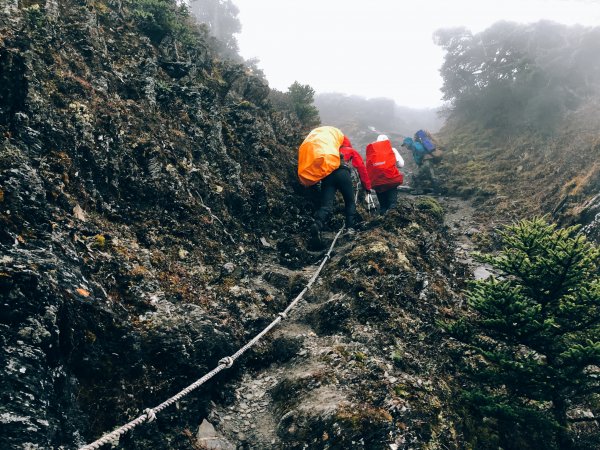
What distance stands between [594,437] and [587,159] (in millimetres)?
11647

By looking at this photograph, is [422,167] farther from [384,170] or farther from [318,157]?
[318,157]

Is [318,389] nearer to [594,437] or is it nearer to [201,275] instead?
[201,275]

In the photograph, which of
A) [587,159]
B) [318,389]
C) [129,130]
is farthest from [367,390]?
[587,159]

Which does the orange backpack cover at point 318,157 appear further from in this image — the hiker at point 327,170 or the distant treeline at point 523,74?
the distant treeline at point 523,74

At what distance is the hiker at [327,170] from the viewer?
10.4 m

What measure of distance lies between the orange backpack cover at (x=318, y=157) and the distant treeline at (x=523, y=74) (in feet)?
45.6

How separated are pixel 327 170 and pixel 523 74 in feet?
60.4

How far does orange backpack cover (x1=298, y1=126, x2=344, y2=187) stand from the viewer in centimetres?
1036

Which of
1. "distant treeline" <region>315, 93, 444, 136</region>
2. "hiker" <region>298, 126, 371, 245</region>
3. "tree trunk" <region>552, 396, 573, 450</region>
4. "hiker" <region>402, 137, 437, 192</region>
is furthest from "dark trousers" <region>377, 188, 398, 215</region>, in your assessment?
"distant treeline" <region>315, 93, 444, 136</region>

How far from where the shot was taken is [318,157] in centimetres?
1032

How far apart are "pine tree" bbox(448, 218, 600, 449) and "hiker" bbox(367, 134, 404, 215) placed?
6.31 m

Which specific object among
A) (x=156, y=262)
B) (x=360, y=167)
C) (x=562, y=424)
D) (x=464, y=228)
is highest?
(x=360, y=167)

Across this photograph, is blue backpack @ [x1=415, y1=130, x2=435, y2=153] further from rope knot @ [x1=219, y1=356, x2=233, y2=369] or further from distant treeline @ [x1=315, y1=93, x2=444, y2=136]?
distant treeline @ [x1=315, y1=93, x2=444, y2=136]

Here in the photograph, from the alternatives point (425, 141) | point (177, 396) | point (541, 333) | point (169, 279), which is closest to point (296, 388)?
point (177, 396)
